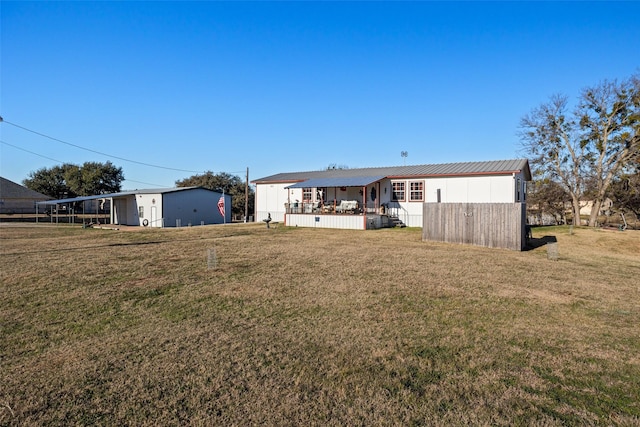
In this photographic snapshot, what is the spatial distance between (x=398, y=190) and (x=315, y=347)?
22644 mm

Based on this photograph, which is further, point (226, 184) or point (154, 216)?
point (226, 184)

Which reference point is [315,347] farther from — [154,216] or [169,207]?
[154,216]

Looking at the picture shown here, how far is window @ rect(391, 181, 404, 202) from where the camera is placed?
26219mm

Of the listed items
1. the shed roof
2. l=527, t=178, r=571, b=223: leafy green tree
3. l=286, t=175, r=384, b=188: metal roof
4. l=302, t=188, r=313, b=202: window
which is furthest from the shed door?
l=527, t=178, r=571, b=223: leafy green tree

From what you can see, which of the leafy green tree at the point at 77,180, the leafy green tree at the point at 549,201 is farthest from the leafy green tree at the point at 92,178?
the leafy green tree at the point at 549,201

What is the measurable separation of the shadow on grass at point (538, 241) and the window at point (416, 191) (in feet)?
26.3

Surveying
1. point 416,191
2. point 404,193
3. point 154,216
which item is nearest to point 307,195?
point 404,193

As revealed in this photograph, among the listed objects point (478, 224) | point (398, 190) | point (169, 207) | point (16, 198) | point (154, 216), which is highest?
point (16, 198)

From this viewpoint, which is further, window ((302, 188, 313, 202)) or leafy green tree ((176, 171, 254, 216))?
leafy green tree ((176, 171, 254, 216))

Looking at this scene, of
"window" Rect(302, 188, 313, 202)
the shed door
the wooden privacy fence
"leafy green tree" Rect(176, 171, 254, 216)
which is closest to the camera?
the wooden privacy fence

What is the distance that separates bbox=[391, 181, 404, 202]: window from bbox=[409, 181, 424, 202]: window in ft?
1.94

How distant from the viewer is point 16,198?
50031mm

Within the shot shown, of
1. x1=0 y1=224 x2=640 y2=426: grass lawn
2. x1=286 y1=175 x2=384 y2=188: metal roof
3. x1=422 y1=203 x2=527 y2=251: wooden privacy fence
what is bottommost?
x1=0 y1=224 x2=640 y2=426: grass lawn

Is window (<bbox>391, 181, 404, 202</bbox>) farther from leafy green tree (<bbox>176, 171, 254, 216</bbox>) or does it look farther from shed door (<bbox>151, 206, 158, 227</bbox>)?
leafy green tree (<bbox>176, 171, 254, 216</bbox>)
